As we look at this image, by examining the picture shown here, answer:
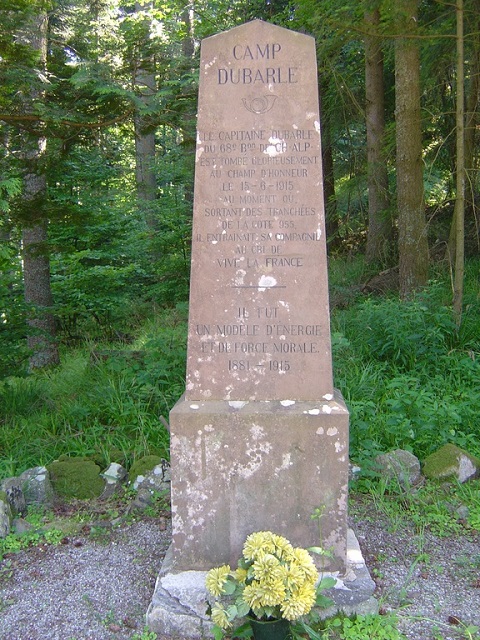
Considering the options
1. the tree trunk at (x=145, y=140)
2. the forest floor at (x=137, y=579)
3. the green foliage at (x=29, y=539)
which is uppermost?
the tree trunk at (x=145, y=140)

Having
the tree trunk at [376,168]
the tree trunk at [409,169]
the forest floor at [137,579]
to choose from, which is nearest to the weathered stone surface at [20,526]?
the forest floor at [137,579]

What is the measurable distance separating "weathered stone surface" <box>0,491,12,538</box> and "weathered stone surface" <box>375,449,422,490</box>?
2.52 metres

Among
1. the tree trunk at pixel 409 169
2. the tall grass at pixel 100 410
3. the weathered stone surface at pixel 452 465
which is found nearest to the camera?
the weathered stone surface at pixel 452 465

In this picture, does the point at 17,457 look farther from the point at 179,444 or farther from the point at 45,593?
the point at 179,444

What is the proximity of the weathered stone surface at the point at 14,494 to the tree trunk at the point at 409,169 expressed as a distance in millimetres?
5110

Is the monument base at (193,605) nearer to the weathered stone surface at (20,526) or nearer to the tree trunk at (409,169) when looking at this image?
the weathered stone surface at (20,526)

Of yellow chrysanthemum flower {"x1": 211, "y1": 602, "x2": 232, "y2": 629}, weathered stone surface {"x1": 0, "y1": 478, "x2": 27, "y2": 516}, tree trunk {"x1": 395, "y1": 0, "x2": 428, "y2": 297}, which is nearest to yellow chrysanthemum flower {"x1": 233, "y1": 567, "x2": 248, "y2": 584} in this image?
yellow chrysanthemum flower {"x1": 211, "y1": 602, "x2": 232, "y2": 629}

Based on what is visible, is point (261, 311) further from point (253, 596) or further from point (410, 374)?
point (410, 374)

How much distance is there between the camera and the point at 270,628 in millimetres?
2426

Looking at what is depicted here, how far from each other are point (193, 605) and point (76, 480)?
1.76 m

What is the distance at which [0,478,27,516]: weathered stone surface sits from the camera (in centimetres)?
391

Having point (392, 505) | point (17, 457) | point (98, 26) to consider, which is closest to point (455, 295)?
point (392, 505)

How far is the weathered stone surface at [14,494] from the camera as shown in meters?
3.91

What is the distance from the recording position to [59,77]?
243 inches
